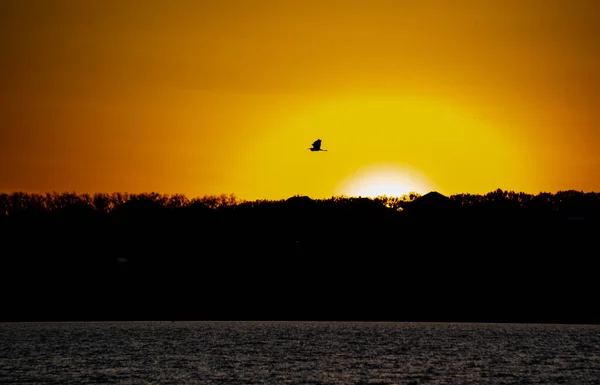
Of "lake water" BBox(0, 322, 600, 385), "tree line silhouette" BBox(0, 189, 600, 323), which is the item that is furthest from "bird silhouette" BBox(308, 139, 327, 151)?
"tree line silhouette" BBox(0, 189, 600, 323)

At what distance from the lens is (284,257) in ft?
530

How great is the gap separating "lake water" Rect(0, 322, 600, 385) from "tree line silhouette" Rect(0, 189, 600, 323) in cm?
364

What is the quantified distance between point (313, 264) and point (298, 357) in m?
57.3

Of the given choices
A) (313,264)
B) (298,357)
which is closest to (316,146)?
(298,357)

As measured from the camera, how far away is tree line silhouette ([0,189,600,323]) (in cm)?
14825

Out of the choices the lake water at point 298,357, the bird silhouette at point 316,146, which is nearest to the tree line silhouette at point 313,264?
the lake water at point 298,357

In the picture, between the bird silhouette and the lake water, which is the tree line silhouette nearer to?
the lake water

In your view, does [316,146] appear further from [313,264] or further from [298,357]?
[313,264]

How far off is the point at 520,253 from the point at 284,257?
34.5 metres

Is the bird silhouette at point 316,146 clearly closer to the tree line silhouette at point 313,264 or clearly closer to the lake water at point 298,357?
the lake water at point 298,357

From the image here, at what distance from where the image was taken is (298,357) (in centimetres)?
10275

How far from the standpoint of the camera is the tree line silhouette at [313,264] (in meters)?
148

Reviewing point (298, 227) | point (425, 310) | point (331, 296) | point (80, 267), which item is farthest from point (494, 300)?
point (80, 267)

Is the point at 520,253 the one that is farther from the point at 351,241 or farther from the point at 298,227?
the point at 298,227
